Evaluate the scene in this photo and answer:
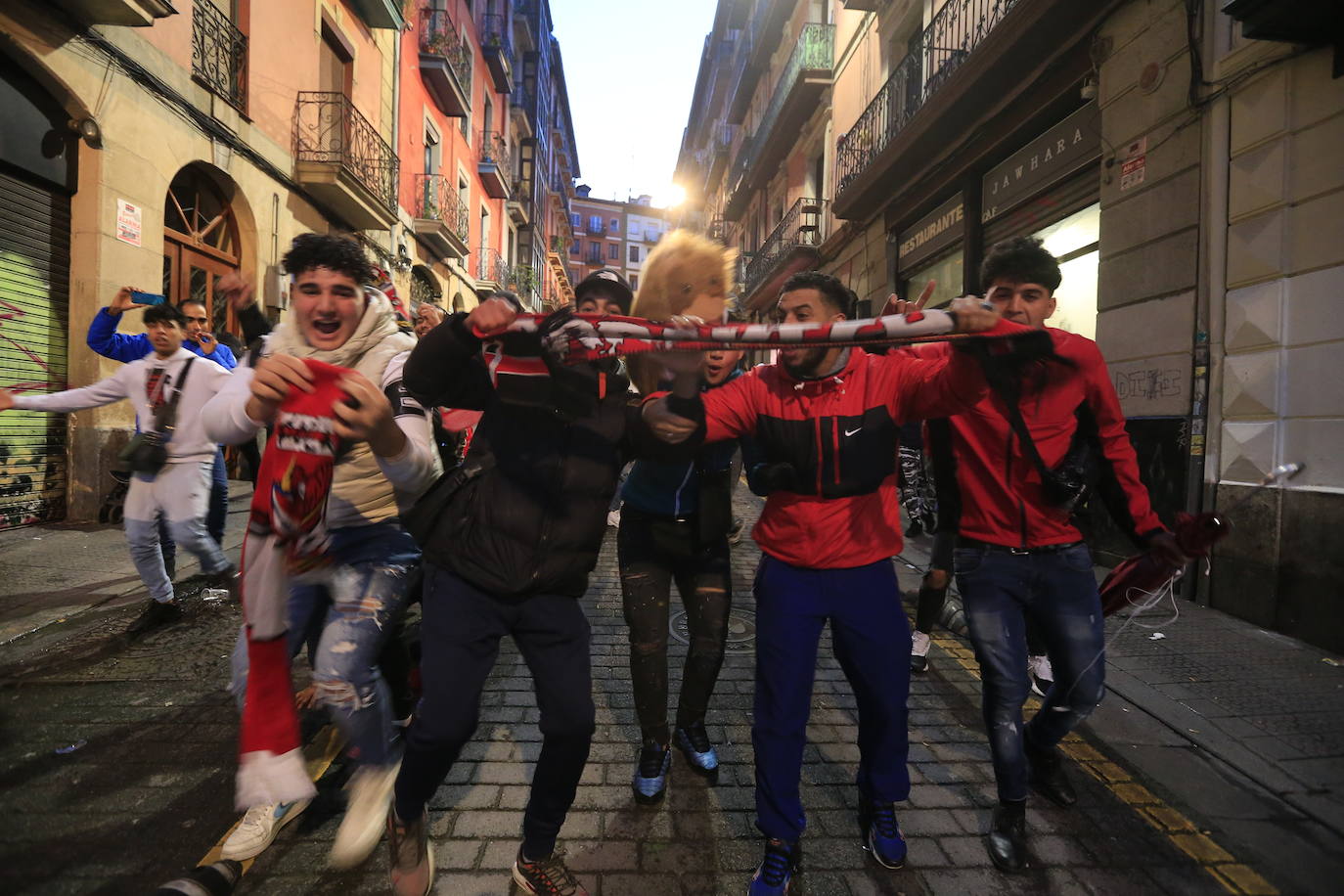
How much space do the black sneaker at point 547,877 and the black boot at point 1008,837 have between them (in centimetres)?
140

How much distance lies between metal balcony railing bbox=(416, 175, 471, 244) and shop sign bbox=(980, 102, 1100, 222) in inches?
523

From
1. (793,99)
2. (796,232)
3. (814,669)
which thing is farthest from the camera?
(796,232)

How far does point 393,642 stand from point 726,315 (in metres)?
1.91

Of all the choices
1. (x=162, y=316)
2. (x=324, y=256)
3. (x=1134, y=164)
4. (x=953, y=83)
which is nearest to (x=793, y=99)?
(x=953, y=83)

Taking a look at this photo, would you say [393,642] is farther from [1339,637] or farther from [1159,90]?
[1159,90]

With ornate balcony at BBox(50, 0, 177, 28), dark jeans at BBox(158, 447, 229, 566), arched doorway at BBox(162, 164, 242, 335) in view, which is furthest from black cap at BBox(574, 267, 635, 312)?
arched doorway at BBox(162, 164, 242, 335)

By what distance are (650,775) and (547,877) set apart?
25.9 inches

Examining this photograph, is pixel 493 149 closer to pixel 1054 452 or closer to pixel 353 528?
pixel 353 528

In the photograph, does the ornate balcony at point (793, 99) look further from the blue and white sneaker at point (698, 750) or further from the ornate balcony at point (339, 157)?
the blue and white sneaker at point (698, 750)

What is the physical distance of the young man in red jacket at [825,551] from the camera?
2.10 meters

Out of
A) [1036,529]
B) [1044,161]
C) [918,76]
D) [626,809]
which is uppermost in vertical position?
[918,76]

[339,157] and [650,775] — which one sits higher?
[339,157]

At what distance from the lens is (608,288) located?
7.32 ft

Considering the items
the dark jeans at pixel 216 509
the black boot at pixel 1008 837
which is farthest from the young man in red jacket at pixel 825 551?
the dark jeans at pixel 216 509
